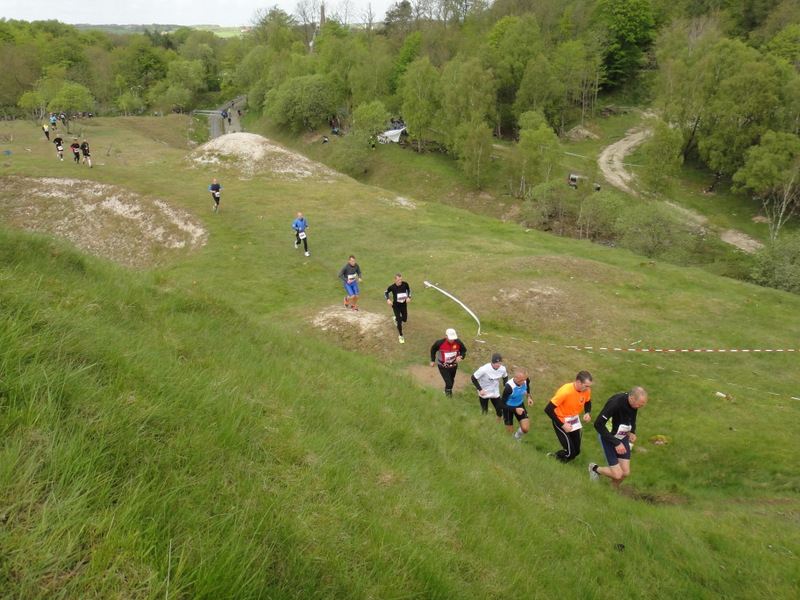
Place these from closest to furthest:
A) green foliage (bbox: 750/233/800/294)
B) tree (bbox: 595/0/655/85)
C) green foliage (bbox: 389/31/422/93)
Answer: green foliage (bbox: 750/233/800/294)
green foliage (bbox: 389/31/422/93)
tree (bbox: 595/0/655/85)

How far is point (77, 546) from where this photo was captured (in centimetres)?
273

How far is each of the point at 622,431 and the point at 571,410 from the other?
3.33ft

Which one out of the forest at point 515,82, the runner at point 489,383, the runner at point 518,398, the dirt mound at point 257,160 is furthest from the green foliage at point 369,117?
the runner at point 518,398

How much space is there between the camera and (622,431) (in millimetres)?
8586

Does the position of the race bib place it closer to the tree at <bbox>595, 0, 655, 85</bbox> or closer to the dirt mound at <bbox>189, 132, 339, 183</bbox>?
the dirt mound at <bbox>189, 132, 339, 183</bbox>

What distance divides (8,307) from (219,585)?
397 centimetres

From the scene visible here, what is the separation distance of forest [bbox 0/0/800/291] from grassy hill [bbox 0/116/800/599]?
2414 cm

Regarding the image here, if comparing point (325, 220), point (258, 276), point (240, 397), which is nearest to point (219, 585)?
point (240, 397)

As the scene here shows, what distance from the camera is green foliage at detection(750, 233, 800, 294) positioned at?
95.0 ft

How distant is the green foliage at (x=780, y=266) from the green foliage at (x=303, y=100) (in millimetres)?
70477

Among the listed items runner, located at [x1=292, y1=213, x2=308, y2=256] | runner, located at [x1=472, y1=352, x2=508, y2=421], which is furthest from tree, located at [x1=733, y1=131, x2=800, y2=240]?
runner, located at [x1=472, y1=352, x2=508, y2=421]

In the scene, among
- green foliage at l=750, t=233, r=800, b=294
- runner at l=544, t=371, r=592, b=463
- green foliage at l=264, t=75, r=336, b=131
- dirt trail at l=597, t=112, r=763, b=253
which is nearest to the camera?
runner at l=544, t=371, r=592, b=463

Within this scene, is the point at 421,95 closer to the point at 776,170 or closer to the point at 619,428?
the point at 776,170

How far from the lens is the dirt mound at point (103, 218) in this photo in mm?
25252
